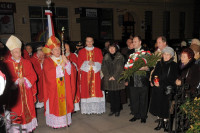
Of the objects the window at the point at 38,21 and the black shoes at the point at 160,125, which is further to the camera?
the window at the point at 38,21

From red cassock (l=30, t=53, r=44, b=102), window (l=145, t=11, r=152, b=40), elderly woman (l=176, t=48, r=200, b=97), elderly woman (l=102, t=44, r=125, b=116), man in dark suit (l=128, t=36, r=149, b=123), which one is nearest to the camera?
elderly woman (l=176, t=48, r=200, b=97)

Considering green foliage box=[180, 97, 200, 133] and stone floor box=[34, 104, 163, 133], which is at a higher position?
green foliage box=[180, 97, 200, 133]

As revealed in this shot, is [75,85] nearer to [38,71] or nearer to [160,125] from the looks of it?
[38,71]

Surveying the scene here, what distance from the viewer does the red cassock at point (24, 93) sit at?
4176mm

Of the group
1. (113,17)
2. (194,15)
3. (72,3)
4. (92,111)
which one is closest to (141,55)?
(92,111)

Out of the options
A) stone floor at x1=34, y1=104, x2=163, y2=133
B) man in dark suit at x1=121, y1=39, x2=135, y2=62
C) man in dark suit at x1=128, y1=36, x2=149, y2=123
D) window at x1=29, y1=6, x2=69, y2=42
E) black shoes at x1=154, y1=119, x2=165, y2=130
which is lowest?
stone floor at x1=34, y1=104, x2=163, y2=133

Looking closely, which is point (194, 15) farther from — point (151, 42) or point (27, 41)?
point (27, 41)

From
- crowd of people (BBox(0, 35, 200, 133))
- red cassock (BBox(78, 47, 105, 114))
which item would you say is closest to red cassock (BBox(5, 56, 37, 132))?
crowd of people (BBox(0, 35, 200, 133))

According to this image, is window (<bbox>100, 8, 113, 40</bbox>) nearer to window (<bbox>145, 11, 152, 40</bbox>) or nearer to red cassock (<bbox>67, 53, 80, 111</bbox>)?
window (<bbox>145, 11, 152, 40</bbox>)

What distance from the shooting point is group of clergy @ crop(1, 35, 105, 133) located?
4.20 meters

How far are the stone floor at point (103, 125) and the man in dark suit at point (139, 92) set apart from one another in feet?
0.94

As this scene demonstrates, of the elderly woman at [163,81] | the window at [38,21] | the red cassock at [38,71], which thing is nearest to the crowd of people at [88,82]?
the elderly woman at [163,81]

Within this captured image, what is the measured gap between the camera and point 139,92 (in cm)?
482

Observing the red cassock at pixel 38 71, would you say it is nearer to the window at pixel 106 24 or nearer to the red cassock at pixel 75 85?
the red cassock at pixel 75 85
